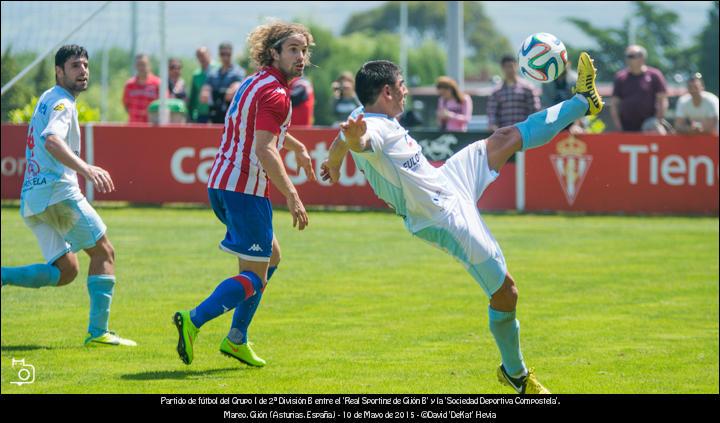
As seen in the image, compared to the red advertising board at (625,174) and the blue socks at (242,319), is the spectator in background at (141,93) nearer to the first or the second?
the red advertising board at (625,174)

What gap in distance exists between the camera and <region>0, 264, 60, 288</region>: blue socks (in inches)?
411

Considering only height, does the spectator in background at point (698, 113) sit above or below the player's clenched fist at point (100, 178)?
above

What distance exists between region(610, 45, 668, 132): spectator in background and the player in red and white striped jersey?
12.3 m

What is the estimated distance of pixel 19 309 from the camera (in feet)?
40.9

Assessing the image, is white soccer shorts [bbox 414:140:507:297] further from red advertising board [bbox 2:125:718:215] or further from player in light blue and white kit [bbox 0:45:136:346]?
red advertising board [bbox 2:125:718:215]

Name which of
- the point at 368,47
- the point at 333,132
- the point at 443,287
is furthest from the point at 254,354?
the point at 368,47

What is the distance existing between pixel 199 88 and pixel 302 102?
1867 mm

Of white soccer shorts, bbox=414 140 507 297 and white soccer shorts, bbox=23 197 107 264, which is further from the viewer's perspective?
white soccer shorts, bbox=23 197 107 264

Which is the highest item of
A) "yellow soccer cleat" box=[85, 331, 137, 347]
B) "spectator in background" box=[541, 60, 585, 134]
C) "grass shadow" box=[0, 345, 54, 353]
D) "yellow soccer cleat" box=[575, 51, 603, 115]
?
"spectator in background" box=[541, 60, 585, 134]

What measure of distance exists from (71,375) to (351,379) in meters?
1.92

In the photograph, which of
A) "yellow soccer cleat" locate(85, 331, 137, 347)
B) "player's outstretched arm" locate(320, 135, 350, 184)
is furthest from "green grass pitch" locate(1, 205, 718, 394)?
"player's outstretched arm" locate(320, 135, 350, 184)

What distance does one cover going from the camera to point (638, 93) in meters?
21.2

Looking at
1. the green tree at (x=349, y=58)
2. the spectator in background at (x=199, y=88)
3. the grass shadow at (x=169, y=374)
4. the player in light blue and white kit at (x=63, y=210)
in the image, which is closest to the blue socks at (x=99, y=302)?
the player in light blue and white kit at (x=63, y=210)

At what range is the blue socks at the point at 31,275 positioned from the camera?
34.3 feet
